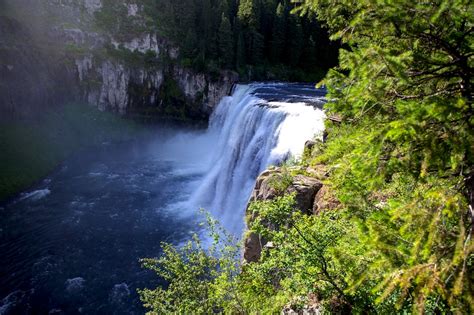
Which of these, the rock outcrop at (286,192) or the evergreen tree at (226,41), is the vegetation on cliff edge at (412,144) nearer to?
the rock outcrop at (286,192)

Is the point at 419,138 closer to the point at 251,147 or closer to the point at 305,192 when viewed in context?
the point at 305,192

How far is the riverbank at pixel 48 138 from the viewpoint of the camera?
3083 centimetres

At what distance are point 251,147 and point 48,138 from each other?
2592 cm

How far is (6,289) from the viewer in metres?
18.4

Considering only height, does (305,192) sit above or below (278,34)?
below

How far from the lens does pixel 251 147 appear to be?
2625 cm

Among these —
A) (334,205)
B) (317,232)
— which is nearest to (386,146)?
(317,232)

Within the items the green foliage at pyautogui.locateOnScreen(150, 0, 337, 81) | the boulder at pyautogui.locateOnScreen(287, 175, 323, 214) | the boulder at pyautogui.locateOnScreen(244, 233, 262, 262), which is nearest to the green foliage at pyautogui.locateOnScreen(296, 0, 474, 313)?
the boulder at pyautogui.locateOnScreen(287, 175, 323, 214)

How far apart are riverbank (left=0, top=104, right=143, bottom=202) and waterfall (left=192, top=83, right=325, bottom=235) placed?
1646cm

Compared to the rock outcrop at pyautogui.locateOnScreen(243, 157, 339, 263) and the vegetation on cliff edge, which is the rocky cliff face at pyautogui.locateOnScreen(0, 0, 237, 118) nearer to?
the rock outcrop at pyautogui.locateOnScreen(243, 157, 339, 263)

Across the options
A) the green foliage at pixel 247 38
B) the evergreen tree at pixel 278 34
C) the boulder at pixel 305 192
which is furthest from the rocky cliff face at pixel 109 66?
the boulder at pixel 305 192

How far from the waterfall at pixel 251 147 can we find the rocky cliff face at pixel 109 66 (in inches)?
612

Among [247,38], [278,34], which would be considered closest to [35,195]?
[247,38]

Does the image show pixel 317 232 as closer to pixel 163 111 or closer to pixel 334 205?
pixel 334 205
